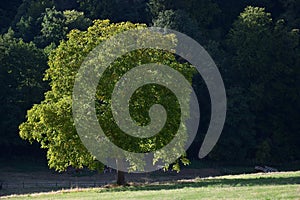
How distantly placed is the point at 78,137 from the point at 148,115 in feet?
16.5

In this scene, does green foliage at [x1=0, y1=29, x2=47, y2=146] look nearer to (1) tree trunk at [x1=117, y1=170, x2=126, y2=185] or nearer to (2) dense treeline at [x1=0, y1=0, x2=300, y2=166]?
(2) dense treeline at [x1=0, y1=0, x2=300, y2=166]

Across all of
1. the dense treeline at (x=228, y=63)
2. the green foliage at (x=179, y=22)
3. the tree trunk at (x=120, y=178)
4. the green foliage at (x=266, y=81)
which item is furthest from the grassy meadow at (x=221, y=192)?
the green foliage at (x=179, y=22)

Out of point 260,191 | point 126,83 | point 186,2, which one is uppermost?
point 186,2

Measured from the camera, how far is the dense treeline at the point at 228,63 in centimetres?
7856

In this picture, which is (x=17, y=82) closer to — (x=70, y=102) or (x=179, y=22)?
(x=179, y=22)

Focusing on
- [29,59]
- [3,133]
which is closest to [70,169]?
[3,133]

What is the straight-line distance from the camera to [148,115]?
4675 centimetres

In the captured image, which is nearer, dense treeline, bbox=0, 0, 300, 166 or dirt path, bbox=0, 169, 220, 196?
dirt path, bbox=0, 169, 220, 196

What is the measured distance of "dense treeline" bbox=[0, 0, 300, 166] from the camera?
78.6 m

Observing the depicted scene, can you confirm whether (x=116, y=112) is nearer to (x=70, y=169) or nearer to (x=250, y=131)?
(x=70, y=169)

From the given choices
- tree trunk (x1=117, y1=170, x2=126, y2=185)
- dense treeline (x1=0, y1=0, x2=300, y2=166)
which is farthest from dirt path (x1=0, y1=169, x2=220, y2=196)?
tree trunk (x1=117, y1=170, x2=126, y2=185)

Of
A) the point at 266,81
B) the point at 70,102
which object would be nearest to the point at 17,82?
the point at 266,81

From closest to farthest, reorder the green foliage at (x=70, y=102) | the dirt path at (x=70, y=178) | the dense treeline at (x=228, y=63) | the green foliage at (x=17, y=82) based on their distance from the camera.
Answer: the green foliage at (x=70, y=102)
the dirt path at (x=70, y=178)
the green foliage at (x=17, y=82)
the dense treeline at (x=228, y=63)

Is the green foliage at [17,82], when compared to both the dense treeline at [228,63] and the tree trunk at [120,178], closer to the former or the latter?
the dense treeline at [228,63]
